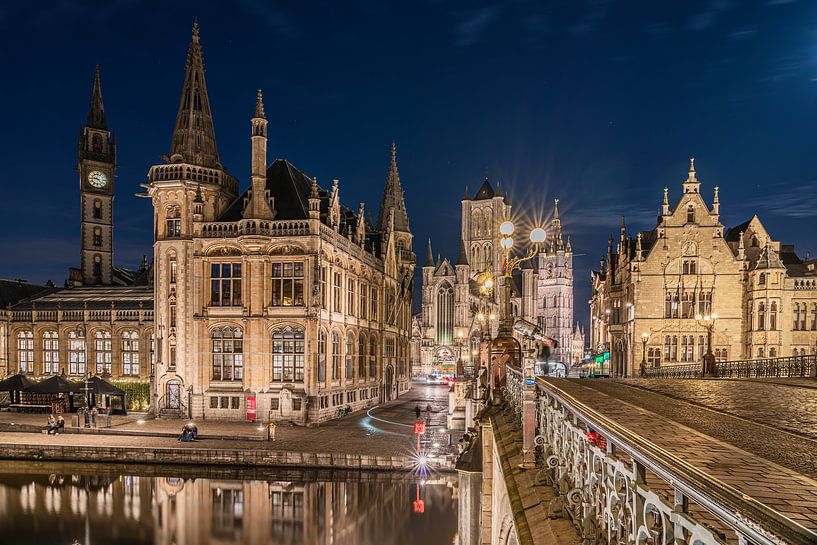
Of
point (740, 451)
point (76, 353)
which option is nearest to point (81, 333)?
point (76, 353)

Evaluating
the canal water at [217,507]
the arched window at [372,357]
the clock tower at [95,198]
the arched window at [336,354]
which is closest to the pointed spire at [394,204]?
the arched window at [372,357]

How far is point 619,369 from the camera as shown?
4803 cm

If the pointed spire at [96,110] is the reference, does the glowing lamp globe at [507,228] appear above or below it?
below

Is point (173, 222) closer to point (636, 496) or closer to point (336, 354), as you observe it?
point (336, 354)

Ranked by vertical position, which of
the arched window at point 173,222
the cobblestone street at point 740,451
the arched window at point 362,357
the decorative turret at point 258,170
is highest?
the decorative turret at point 258,170

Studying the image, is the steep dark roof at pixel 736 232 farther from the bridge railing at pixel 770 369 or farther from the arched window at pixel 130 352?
the arched window at pixel 130 352

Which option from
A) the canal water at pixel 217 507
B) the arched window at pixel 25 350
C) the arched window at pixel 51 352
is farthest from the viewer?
the arched window at pixel 25 350

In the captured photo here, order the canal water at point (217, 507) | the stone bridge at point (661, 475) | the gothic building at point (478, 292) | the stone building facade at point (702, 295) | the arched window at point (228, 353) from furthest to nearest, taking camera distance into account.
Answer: the gothic building at point (478, 292)
the stone building facade at point (702, 295)
the arched window at point (228, 353)
the canal water at point (217, 507)
the stone bridge at point (661, 475)

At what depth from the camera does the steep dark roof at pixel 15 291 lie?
51875 mm

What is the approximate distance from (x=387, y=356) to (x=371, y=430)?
20.8m

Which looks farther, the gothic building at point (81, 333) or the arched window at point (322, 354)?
the gothic building at point (81, 333)

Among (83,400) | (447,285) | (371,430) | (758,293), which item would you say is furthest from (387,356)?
(447,285)

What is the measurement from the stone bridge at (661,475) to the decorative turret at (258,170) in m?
32.5

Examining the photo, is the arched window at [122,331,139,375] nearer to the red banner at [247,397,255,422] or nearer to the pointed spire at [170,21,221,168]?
the red banner at [247,397,255,422]
